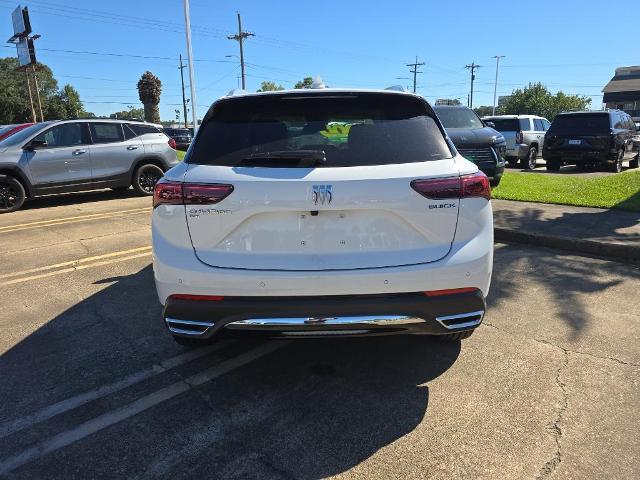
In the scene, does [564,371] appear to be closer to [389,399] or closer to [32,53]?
[389,399]

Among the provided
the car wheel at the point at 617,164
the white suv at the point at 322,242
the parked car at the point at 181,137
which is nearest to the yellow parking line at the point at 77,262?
the white suv at the point at 322,242

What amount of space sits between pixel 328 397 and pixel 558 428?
1.29 metres

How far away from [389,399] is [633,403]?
1420 mm

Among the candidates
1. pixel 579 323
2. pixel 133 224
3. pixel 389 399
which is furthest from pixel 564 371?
pixel 133 224

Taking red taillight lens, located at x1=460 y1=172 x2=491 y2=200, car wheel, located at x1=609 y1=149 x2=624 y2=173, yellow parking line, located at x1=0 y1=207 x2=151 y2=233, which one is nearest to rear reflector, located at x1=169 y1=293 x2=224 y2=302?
red taillight lens, located at x1=460 y1=172 x2=491 y2=200

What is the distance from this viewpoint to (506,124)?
1764cm

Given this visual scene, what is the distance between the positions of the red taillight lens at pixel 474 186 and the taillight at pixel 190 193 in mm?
1289

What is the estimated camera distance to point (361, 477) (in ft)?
7.66

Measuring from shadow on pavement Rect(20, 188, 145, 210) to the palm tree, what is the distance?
32518mm

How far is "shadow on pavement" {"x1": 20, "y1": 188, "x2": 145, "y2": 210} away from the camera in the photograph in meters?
11.2

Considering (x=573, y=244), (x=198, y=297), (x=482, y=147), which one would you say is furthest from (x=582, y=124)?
(x=198, y=297)

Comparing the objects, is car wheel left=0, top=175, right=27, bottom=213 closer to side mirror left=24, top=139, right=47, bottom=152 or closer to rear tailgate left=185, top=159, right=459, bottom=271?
side mirror left=24, top=139, right=47, bottom=152

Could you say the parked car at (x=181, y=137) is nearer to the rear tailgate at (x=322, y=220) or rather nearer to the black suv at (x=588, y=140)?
the black suv at (x=588, y=140)

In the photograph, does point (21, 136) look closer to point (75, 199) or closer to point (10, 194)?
point (10, 194)
